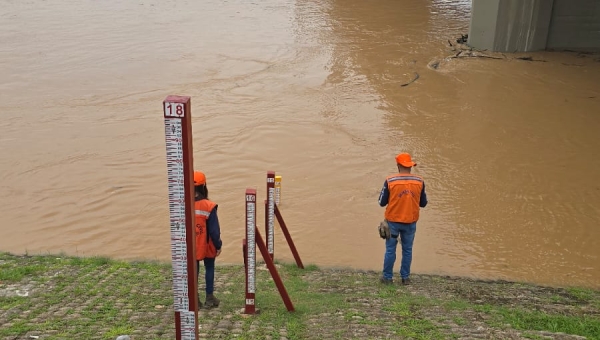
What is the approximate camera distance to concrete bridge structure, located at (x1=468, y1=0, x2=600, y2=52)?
20625 millimetres

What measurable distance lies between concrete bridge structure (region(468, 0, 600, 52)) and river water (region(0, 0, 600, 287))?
2.94ft

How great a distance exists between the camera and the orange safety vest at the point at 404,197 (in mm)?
6809

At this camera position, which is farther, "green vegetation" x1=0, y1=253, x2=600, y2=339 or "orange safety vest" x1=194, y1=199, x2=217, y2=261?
"orange safety vest" x1=194, y1=199, x2=217, y2=261

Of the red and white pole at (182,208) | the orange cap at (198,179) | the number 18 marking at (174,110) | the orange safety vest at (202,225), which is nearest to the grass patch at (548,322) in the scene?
the orange safety vest at (202,225)

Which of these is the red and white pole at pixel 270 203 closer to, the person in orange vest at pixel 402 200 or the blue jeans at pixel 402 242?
the person in orange vest at pixel 402 200

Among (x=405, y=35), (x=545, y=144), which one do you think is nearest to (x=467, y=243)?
(x=545, y=144)

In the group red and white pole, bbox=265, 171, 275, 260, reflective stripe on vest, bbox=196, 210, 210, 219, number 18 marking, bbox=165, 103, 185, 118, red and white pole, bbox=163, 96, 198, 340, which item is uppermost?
number 18 marking, bbox=165, 103, 185, 118

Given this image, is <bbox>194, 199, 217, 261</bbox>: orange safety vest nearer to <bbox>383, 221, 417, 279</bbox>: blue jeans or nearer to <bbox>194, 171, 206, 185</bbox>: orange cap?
<bbox>194, 171, 206, 185</bbox>: orange cap

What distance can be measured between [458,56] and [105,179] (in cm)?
1358

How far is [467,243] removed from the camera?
9.84m

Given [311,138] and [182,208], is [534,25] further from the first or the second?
[182,208]

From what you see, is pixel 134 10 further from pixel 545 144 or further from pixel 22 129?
pixel 545 144

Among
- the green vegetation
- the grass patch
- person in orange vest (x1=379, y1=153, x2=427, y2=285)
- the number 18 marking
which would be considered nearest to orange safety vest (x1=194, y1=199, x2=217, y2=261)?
the green vegetation

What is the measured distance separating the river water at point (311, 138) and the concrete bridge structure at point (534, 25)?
0.90m
